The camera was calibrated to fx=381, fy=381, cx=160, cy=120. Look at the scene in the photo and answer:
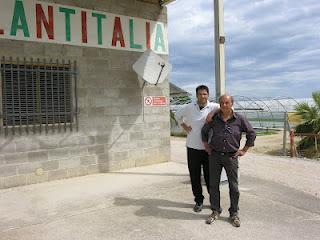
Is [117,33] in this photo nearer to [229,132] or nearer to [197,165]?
[197,165]

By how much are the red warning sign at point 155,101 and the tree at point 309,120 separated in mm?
6538

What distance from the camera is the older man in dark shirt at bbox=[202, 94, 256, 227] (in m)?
4.50

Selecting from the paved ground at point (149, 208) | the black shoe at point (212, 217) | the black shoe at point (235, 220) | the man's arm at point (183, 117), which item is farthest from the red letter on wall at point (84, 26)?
the black shoe at point (235, 220)

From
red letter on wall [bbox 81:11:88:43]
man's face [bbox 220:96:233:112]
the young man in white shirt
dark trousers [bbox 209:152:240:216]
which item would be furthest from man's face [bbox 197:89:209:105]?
red letter on wall [bbox 81:11:88:43]

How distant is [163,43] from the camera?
8.70m

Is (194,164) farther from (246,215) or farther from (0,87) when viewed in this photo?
(0,87)

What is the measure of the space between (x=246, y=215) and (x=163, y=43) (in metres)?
4.91

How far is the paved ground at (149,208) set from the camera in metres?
4.35

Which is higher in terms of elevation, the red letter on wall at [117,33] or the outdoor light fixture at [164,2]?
the outdoor light fixture at [164,2]

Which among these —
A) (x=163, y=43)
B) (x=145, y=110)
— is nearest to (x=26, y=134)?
(x=145, y=110)

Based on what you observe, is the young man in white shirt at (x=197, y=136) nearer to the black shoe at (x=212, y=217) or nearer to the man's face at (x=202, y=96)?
the man's face at (x=202, y=96)

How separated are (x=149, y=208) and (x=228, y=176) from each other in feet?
4.18

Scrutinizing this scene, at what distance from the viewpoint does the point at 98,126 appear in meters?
7.61

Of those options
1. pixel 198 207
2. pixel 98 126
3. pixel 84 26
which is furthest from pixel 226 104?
pixel 84 26
